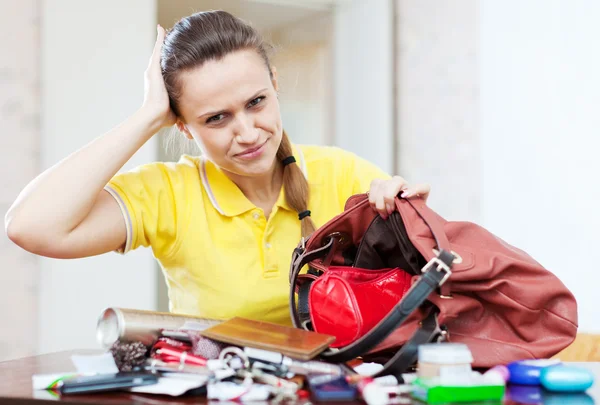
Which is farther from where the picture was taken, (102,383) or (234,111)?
(234,111)

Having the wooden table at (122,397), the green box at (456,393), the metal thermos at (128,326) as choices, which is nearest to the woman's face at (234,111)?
the metal thermos at (128,326)

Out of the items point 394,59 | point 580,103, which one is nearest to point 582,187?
point 580,103

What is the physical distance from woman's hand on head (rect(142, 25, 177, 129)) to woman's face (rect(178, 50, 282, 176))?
0.03 meters

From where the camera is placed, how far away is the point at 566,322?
814mm

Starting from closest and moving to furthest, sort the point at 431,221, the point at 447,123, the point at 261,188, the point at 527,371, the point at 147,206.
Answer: the point at 527,371 < the point at 431,221 < the point at 147,206 < the point at 261,188 < the point at 447,123

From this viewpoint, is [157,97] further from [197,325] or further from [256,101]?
[197,325]

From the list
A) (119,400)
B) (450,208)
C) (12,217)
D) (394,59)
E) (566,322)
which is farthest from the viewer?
(394,59)

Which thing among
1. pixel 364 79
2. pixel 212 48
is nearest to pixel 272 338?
pixel 212 48

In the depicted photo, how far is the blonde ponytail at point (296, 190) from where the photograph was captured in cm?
124

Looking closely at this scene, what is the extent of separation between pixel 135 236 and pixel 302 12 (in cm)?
194

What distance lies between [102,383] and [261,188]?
0.67 meters

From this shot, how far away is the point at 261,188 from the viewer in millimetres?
1307

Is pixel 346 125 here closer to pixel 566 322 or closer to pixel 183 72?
pixel 183 72

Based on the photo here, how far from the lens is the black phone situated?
68 centimetres
